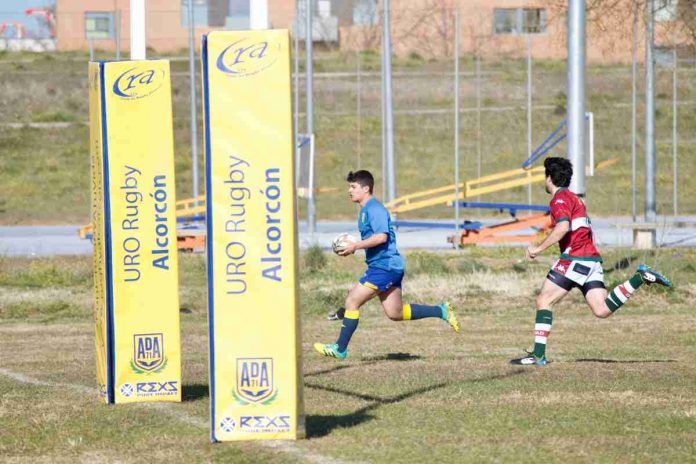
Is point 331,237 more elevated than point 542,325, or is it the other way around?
point 542,325


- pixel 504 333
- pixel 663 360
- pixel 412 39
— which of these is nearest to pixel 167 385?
pixel 663 360

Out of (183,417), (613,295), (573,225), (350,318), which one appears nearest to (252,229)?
(183,417)

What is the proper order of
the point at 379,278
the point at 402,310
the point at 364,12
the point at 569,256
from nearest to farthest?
the point at 569,256, the point at 379,278, the point at 402,310, the point at 364,12

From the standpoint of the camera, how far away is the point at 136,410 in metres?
9.62

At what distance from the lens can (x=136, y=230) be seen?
9.91m

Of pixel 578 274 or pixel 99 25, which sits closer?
pixel 578 274

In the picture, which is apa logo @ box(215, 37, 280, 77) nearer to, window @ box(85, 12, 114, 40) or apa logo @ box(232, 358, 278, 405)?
apa logo @ box(232, 358, 278, 405)

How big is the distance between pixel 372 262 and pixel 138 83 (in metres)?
2.94

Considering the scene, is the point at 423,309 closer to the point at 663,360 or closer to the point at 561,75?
the point at 663,360

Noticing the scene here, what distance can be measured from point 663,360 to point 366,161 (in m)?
30.9

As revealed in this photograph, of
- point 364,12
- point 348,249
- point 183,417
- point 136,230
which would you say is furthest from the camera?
point 364,12

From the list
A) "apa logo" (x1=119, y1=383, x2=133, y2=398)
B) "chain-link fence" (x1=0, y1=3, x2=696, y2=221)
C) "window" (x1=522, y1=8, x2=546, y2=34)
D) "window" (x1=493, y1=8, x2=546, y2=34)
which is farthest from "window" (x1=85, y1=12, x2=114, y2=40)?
"apa logo" (x1=119, y1=383, x2=133, y2=398)

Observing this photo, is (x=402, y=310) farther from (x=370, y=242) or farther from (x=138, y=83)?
(x=138, y=83)

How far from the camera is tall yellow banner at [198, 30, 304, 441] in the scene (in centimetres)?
793
